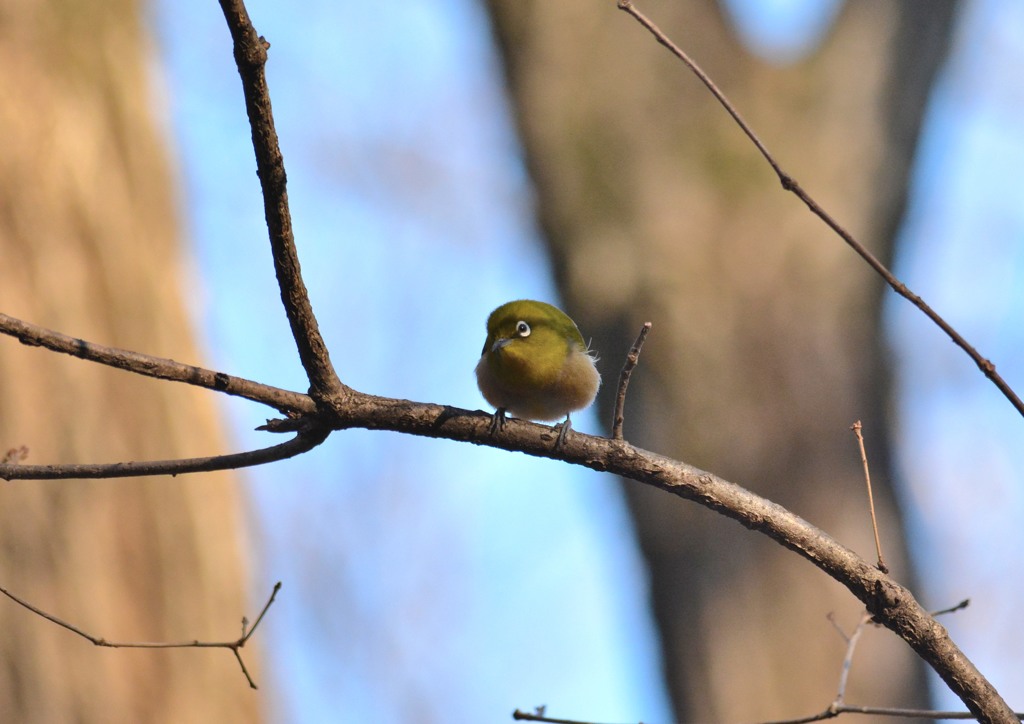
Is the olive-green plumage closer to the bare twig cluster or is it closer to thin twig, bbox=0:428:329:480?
the bare twig cluster

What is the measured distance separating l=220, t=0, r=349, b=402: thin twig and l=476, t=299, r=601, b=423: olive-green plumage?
1.86 meters

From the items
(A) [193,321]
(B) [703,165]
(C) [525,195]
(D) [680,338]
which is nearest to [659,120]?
(B) [703,165]

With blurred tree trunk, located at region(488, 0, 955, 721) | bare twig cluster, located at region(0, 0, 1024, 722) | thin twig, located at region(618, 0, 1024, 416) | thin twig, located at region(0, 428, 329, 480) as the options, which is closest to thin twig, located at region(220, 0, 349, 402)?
bare twig cluster, located at region(0, 0, 1024, 722)

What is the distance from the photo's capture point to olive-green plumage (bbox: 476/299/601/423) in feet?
12.9

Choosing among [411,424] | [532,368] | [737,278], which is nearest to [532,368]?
[532,368]

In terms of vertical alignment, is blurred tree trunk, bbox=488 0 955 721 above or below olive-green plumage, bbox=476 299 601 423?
above

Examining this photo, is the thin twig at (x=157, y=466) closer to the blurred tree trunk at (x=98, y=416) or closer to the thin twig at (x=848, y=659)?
the thin twig at (x=848, y=659)

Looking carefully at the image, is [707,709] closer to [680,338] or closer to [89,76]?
[680,338]

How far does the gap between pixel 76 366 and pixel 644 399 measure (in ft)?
12.0

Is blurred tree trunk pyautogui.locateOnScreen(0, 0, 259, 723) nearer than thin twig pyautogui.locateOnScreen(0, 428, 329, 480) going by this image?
No

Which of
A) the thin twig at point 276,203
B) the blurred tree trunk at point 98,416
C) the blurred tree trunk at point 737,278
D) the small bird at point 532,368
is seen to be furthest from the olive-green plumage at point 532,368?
the blurred tree trunk at point 737,278

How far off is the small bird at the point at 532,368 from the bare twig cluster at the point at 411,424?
1490 millimetres

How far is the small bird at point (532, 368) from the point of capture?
3.92 m

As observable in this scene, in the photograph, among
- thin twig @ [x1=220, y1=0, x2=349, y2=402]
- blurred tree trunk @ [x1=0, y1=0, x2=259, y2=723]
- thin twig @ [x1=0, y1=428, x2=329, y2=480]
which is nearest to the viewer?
thin twig @ [x1=220, y1=0, x2=349, y2=402]
